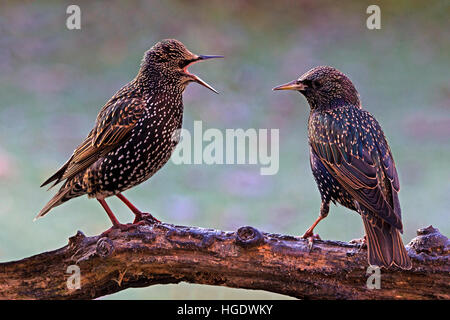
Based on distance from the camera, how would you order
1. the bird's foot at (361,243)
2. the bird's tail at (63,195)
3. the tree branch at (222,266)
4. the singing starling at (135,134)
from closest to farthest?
the tree branch at (222,266)
the bird's foot at (361,243)
the singing starling at (135,134)
the bird's tail at (63,195)

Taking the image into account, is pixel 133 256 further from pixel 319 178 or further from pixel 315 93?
pixel 315 93

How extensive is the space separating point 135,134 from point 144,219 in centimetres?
50

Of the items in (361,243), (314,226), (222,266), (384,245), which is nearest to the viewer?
(384,245)

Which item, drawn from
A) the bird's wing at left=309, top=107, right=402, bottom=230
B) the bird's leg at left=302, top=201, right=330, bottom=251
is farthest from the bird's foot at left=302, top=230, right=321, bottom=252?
the bird's wing at left=309, top=107, right=402, bottom=230

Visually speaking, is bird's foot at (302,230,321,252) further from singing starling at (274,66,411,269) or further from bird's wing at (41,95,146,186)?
bird's wing at (41,95,146,186)

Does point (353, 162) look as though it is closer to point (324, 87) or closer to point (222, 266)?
point (324, 87)

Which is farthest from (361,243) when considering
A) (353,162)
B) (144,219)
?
(144,219)

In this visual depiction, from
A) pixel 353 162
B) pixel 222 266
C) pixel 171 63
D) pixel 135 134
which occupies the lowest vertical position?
pixel 222 266

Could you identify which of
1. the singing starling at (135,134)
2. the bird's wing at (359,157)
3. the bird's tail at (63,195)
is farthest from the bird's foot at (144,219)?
the bird's wing at (359,157)

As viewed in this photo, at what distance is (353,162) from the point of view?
318 cm

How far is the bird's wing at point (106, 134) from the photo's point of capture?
3293mm

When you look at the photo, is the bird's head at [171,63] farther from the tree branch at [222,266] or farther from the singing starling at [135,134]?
the tree branch at [222,266]

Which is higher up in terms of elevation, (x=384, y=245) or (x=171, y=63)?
(x=171, y=63)

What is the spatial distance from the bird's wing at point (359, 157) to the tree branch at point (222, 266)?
286mm
